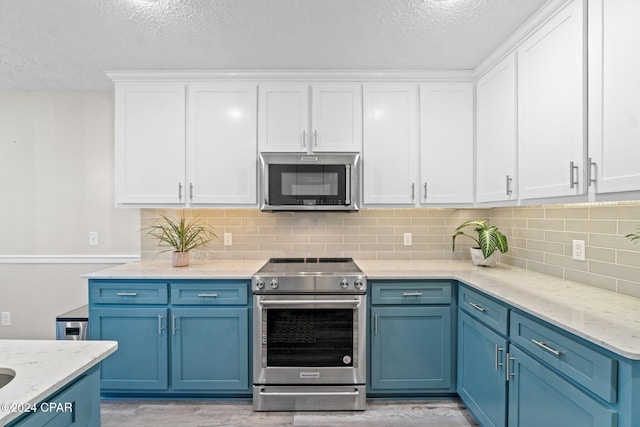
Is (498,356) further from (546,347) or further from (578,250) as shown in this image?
(578,250)

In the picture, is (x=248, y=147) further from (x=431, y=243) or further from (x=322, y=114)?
(x=431, y=243)

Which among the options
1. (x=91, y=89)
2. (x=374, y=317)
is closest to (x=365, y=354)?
(x=374, y=317)

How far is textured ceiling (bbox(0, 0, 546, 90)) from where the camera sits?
190cm

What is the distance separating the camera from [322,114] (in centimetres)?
275

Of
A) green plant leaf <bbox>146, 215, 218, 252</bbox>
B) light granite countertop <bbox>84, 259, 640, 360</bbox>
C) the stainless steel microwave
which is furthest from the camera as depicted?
green plant leaf <bbox>146, 215, 218, 252</bbox>

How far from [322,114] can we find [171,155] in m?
1.21

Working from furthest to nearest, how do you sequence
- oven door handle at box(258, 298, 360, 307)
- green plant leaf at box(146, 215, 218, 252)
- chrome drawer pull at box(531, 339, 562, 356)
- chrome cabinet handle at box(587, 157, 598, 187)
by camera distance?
green plant leaf at box(146, 215, 218, 252), oven door handle at box(258, 298, 360, 307), chrome cabinet handle at box(587, 157, 598, 187), chrome drawer pull at box(531, 339, 562, 356)

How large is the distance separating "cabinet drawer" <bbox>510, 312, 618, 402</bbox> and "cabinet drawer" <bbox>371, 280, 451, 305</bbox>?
2.36 ft

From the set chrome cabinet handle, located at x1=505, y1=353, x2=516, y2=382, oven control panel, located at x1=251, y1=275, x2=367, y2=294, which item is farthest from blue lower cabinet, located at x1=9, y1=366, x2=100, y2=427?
chrome cabinet handle, located at x1=505, y1=353, x2=516, y2=382

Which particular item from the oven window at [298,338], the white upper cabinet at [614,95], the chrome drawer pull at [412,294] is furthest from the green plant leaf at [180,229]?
the white upper cabinet at [614,95]

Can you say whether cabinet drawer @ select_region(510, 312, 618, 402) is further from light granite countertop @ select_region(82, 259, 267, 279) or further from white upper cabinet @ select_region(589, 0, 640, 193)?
light granite countertop @ select_region(82, 259, 267, 279)

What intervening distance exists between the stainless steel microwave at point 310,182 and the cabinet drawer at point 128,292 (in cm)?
92

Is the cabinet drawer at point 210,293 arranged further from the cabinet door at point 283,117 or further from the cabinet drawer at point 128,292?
the cabinet door at point 283,117

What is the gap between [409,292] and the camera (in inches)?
96.1
